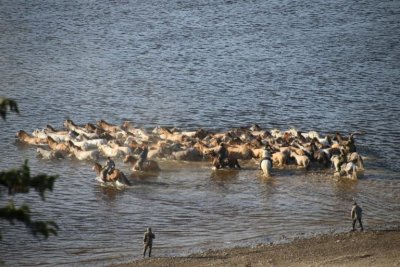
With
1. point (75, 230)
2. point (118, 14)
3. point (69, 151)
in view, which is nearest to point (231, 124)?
point (69, 151)

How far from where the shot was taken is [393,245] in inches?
854

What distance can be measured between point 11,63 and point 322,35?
2108cm

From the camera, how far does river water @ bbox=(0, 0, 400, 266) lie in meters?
23.5

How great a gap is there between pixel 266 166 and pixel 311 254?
7.49 meters

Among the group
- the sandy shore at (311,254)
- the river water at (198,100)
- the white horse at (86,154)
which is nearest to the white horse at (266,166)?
the river water at (198,100)

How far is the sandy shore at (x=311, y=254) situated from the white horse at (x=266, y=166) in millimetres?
6089

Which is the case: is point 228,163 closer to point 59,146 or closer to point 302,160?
point 302,160

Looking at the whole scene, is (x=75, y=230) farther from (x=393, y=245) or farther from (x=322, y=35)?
(x=322, y=35)

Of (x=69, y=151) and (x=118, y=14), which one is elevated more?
(x=118, y=14)

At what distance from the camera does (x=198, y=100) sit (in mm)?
40844

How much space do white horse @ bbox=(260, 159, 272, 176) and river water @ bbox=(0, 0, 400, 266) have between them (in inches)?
17.8

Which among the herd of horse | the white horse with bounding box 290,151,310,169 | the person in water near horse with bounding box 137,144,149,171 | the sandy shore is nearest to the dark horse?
the herd of horse

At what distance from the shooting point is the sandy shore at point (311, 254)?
66.7 feet

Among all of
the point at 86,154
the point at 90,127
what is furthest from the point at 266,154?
the point at 90,127
